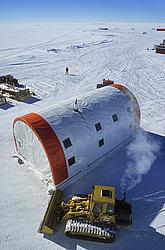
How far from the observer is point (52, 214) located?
10.2 meters

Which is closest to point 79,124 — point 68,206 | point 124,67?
point 68,206

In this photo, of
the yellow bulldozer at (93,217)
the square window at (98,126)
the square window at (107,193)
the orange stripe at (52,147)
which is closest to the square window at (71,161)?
the orange stripe at (52,147)

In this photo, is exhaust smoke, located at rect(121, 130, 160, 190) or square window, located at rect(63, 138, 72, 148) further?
exhaust smoke, located at rect(121, 130, 160, 190)

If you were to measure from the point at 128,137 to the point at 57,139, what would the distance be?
5.92m

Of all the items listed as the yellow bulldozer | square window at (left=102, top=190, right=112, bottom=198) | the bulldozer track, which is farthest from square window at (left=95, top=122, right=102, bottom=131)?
the bulldozer track

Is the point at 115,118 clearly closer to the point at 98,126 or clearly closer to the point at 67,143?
the point at 98,126

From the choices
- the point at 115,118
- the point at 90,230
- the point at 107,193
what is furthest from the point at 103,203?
the point at 115,118

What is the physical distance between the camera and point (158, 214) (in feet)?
35.9

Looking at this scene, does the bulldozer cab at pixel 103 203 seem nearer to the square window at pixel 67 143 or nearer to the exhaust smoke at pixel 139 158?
the square window at pixel 67 143

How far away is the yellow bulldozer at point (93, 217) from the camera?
30.8 ft

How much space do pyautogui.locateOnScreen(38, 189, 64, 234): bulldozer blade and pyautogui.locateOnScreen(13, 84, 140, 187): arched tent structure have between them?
26.7 inches

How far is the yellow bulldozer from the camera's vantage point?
9.38 metres

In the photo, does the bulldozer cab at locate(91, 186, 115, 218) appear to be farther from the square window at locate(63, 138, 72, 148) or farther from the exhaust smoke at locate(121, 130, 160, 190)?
the exhaust smoke at locate(121, 130, 160, 190)

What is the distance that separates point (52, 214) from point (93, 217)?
6.08 feet
